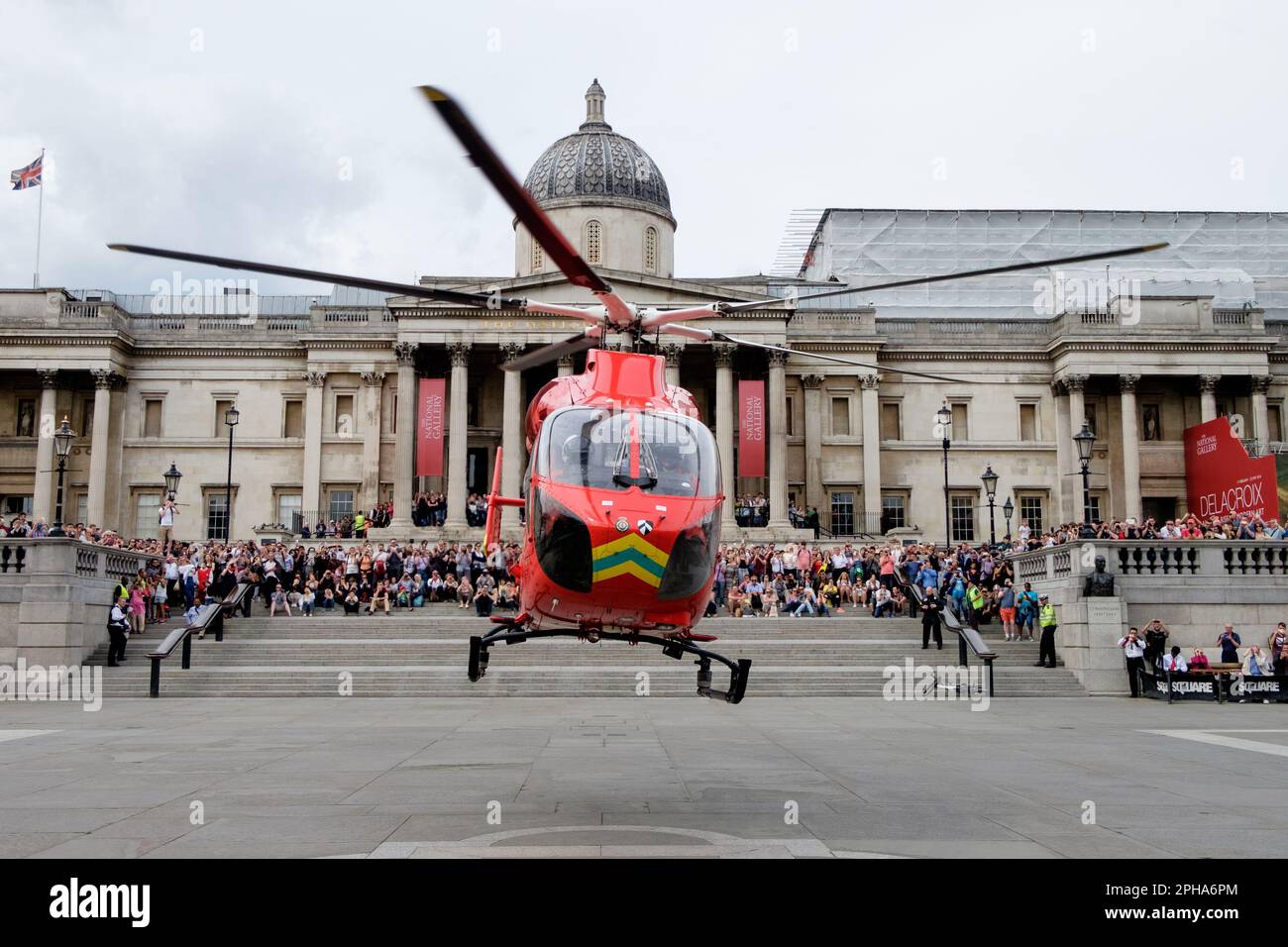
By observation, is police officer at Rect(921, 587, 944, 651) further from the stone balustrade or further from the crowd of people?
the stone balustrade

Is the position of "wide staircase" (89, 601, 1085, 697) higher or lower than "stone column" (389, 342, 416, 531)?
lower

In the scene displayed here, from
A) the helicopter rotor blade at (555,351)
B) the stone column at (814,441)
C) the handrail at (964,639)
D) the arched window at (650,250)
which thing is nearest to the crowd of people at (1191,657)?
the handrail at (964,639)

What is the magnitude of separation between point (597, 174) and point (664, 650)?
1913 inches

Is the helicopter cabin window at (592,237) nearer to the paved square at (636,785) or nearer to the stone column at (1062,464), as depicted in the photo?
the stone column at (1062,464)

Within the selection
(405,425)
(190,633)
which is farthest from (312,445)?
(190,633)

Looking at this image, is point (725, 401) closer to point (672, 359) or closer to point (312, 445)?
point (672, 359)

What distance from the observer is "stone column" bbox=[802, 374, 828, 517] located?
5491 cm

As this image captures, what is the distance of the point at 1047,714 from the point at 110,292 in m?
54.8

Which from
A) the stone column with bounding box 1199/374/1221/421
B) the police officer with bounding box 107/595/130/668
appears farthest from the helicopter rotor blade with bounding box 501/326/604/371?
the stone column with bounding box 1199/374/1221/421

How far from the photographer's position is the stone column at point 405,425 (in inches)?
2000

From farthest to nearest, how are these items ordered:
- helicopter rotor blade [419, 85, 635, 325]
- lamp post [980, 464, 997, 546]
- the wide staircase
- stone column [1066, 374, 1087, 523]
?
stone column [1066, 374, 1087, 523] → lamp post [980, 464, 997, 546] → the wide staircase → helicopter rotor blade [419, 85, 635, 325]

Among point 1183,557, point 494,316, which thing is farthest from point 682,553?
point 494,316

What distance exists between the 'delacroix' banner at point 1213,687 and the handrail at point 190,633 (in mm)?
20197

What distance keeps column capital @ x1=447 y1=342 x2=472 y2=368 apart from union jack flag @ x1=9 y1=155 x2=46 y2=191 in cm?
1769
